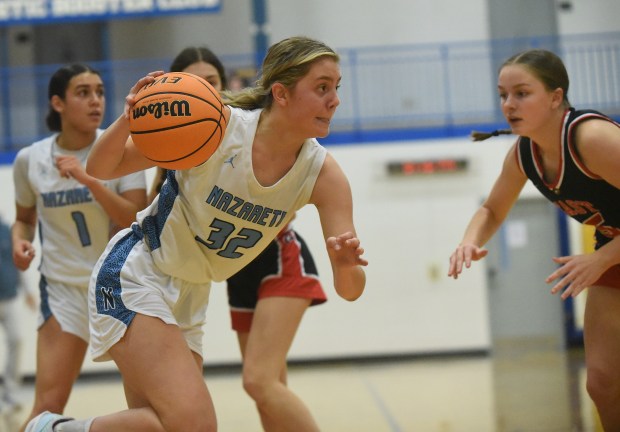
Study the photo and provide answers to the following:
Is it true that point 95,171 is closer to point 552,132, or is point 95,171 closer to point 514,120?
point 514,120

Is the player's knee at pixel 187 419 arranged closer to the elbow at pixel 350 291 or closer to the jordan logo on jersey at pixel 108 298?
the jordan logo on jersey at pixel 108 298

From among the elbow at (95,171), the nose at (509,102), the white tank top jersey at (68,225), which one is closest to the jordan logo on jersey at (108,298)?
the elbow at (95,171)

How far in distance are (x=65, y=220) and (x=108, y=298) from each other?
129cm

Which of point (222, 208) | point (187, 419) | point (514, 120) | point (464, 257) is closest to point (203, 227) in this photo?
point (222, 208)

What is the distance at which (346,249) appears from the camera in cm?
327

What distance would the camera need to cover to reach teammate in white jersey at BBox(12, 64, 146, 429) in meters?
4.28

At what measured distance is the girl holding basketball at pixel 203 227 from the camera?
3207mm

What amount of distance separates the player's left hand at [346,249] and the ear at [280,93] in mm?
585

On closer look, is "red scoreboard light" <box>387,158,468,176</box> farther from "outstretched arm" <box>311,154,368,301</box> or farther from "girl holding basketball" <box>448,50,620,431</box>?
"outstretched arm" <box>311,154,368,301</box>

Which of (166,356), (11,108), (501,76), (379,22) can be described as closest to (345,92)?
(379,22)

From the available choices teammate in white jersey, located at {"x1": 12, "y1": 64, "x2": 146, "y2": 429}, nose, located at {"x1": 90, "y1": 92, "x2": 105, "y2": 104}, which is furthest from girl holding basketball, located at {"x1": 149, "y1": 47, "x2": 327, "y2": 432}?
nose, located at {"x1": 90, "y1": 92, "x2": 105, "y2": 104}

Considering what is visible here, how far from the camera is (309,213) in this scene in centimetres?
1080

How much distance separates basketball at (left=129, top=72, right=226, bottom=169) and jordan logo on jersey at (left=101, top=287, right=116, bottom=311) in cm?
56

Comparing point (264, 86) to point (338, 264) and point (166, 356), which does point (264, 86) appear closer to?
point (338, 264)
